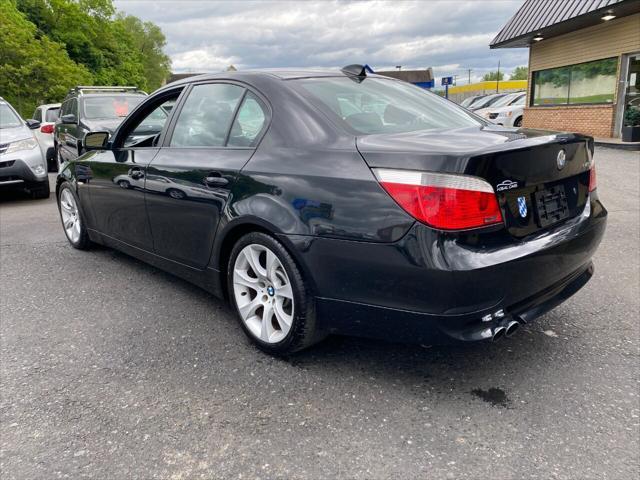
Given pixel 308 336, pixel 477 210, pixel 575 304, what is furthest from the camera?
pixel 575 304

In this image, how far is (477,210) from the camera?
2.22 metres

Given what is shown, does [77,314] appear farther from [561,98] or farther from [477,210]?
[561,98]

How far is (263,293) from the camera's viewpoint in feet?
9.55

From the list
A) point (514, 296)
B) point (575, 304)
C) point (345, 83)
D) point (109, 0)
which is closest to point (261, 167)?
point (345, 83)

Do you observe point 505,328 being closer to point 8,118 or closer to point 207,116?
point 207,116

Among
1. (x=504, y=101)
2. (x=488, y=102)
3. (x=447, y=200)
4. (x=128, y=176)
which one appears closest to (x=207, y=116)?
(x=128, y=176)

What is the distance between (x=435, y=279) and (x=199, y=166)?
167 cm

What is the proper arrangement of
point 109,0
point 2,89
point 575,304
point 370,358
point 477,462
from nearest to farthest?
point 477,462 < point 370,358 < point 575,304 < point 2,89 < point 109,0

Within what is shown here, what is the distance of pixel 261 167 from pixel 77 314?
1.84 meters

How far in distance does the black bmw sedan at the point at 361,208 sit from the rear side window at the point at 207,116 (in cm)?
1

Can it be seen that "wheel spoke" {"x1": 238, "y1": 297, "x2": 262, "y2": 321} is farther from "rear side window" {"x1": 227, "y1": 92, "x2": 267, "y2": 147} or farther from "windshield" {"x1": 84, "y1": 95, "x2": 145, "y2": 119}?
"windshield" {"x1": 84, "y1": 95, "x2": 145, "y2": 119}

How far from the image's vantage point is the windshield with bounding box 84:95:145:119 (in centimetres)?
1016

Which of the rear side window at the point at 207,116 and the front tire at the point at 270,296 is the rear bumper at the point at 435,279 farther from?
the rear side window at the point at 207,116

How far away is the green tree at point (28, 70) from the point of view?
89.7 ft
